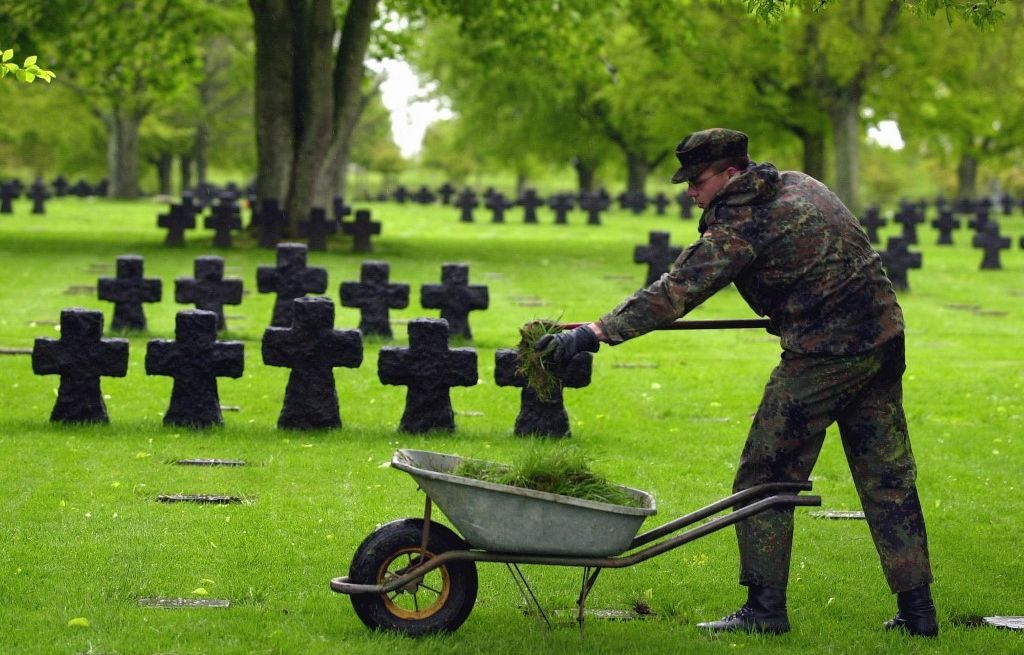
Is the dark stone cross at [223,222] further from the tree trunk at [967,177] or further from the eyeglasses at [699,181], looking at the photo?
the tree trunk at [967,177]

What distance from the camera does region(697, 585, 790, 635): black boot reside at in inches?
258

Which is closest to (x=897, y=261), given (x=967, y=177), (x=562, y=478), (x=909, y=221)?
(x=909, y=221)

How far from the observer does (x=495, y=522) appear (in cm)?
595

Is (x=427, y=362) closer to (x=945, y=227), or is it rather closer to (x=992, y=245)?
(x=992, y=245)

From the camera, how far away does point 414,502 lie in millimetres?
8859

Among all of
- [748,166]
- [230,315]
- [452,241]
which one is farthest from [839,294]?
[452,241]

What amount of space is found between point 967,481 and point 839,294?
4.16 meters

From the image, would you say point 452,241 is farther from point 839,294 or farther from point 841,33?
Answer: point 839,294

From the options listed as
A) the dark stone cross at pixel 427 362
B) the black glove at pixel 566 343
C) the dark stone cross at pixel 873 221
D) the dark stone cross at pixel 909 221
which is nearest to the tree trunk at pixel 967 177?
the dark stone cross at pixel 909 221

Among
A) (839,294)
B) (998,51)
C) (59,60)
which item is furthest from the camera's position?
(998,51)

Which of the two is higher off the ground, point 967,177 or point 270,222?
point 967,177

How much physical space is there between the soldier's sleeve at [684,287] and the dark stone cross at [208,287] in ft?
31.2

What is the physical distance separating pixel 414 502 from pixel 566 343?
9.74ft

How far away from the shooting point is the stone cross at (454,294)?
14906 mm
